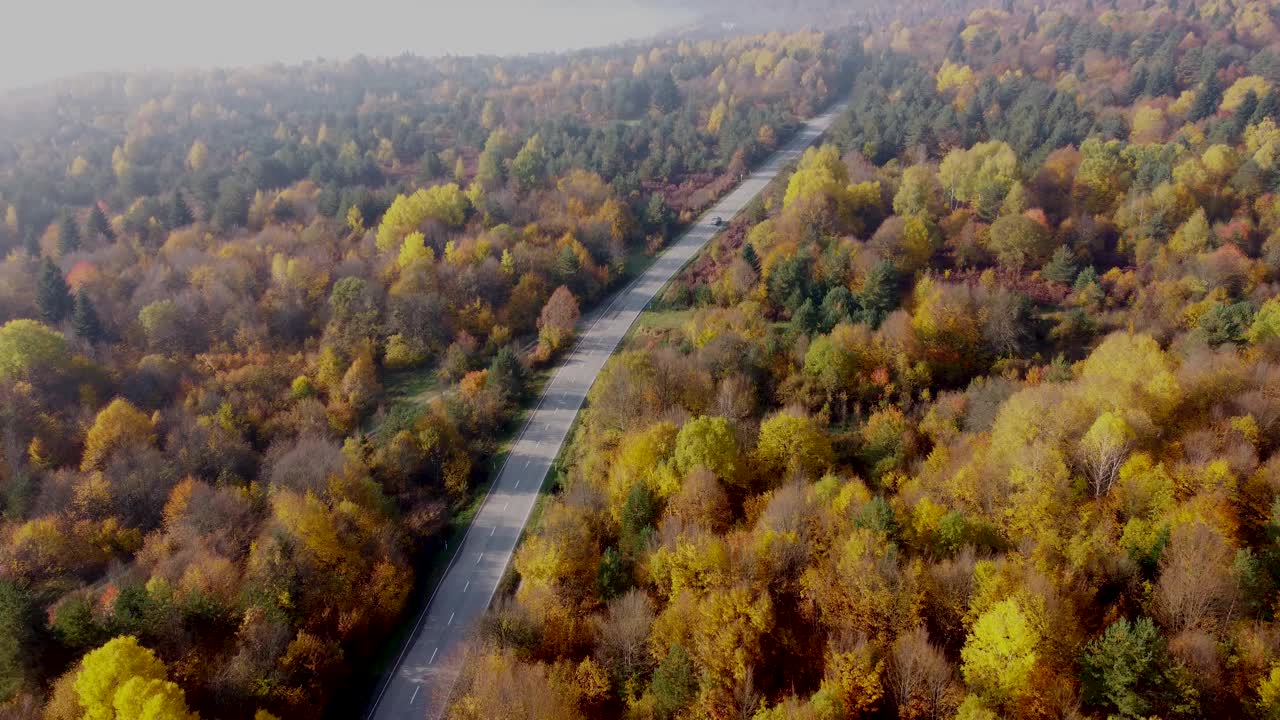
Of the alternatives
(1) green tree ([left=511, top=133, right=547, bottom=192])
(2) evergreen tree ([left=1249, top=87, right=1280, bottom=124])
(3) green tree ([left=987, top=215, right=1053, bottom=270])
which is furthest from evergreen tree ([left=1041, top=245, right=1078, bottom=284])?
(1) green tree ([left=511, top=133, right=547, bottom=192])

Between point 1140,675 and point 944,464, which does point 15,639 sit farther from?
point 944,464

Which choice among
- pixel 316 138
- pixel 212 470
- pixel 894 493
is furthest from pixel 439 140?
pixel 894 493

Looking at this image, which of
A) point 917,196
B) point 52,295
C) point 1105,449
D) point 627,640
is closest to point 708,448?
point 627,640

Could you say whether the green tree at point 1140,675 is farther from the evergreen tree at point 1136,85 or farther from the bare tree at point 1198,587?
the evergreen tree at point 1136,85

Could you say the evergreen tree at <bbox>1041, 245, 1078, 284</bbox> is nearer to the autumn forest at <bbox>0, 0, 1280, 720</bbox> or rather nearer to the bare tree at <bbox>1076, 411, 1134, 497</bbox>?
the autumn forest at <bbox>0, 0, 1280, 720</bbox>

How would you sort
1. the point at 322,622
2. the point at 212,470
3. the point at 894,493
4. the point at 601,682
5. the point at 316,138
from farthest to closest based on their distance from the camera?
the point at 316,138 < the point at 212,470 < the point at 894,493 < the point at 322,622 < the point at 601,682

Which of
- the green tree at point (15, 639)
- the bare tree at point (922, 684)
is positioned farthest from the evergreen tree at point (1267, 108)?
the green tree at point (15, 639)

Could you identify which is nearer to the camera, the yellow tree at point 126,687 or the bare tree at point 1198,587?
the yellow tree at point 126,687

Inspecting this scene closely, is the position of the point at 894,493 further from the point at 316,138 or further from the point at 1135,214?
the point at 316,138
